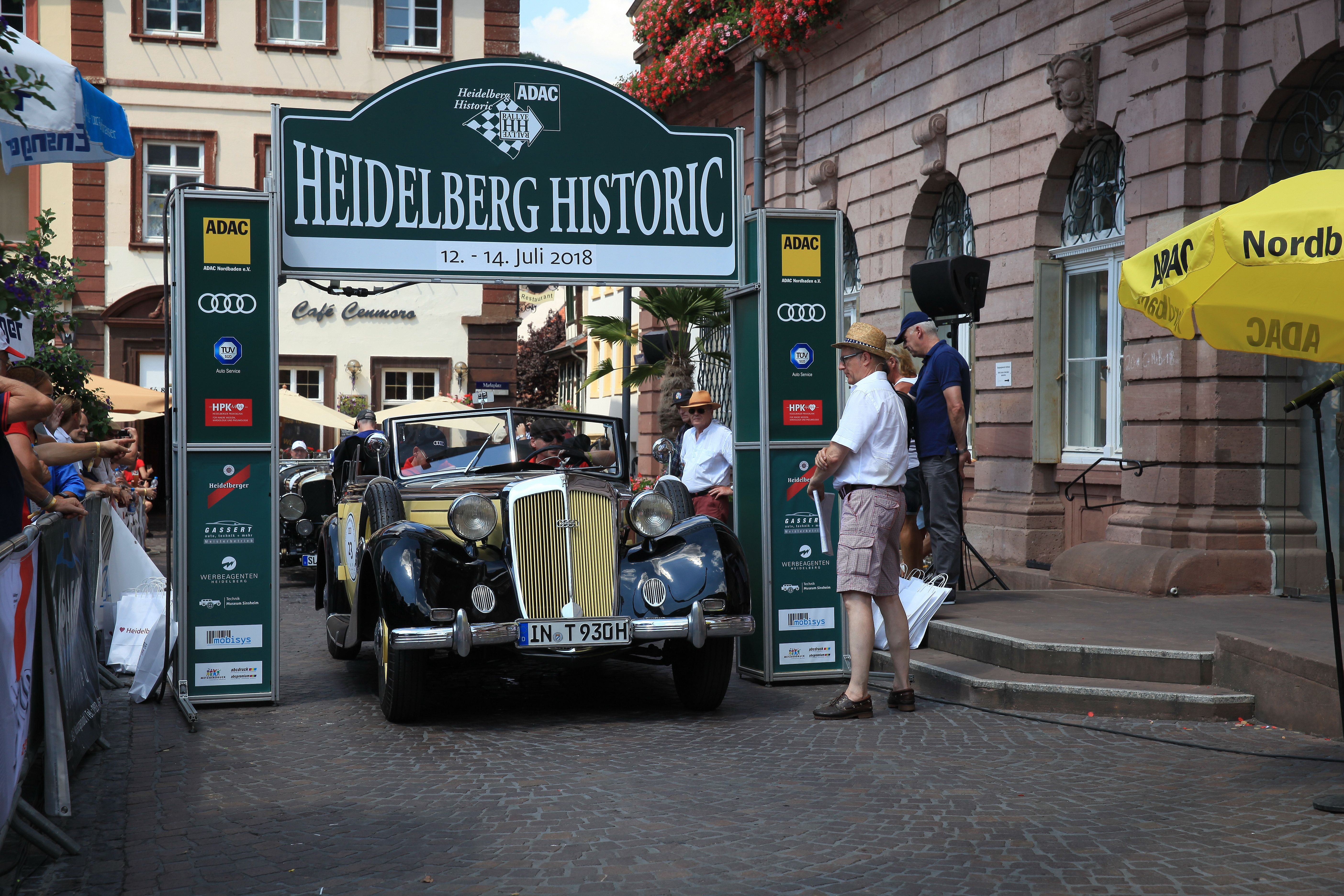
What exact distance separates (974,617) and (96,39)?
2521 cm

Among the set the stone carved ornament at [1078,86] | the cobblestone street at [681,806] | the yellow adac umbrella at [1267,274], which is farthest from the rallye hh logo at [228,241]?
the stone carved ornament at [1078,86]

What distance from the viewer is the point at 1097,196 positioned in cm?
1224

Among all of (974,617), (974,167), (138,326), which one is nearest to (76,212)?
(138,326)

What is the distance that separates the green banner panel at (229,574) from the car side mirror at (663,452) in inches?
94.0

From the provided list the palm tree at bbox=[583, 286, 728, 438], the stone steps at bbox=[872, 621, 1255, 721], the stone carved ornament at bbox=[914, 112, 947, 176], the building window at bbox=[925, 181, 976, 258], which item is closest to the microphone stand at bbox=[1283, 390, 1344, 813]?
the stone steps at bbox=[872, 621, 1255, 721]

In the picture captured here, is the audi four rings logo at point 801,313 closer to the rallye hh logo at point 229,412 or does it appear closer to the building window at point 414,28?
the rallye hh logo at point 229,412

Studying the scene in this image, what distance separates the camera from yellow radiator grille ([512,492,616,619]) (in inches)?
266

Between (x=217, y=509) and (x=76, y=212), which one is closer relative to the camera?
(x=217, y=509)

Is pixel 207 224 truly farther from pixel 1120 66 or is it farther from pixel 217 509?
pixel 1120 66

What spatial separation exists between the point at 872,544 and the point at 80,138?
17.3ft

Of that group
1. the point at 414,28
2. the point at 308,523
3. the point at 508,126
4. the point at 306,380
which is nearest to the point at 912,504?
the point at 508,126

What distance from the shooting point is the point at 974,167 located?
1389 centimetres

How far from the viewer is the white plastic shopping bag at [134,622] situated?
880 cm

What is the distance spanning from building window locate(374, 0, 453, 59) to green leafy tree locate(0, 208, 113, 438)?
16.1 m
